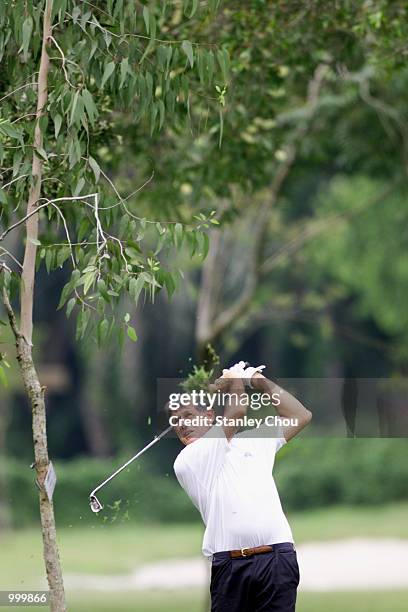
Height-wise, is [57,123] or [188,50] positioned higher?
[188,50]

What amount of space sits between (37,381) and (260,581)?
5.00ft

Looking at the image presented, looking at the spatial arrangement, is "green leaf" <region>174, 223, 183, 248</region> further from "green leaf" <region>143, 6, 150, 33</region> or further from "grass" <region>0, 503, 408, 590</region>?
"grass" <region>0, 503, 408, 590</region>

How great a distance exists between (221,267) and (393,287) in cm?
1383

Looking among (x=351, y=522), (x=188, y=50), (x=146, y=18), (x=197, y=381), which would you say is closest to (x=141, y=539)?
(x=351, y=522)

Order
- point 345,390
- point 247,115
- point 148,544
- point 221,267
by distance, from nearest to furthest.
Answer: point 345,390, point 247,115, point 221,267, point 148,544

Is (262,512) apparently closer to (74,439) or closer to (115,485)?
(115,485)

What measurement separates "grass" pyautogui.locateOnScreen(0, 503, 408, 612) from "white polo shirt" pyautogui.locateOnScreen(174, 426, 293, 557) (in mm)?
2254

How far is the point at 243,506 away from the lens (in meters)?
6.60

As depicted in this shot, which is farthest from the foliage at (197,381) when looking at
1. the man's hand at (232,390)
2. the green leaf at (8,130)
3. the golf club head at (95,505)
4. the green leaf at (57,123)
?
the green leaf at (8,130)

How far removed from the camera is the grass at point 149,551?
38.7 ft

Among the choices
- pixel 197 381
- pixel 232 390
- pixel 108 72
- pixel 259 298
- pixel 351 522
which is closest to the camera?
pixel 108 72

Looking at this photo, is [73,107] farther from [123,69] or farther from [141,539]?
[141,539]

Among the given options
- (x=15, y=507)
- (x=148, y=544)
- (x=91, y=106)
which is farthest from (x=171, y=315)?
(x=91, y=106)

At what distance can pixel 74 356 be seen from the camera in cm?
4381
